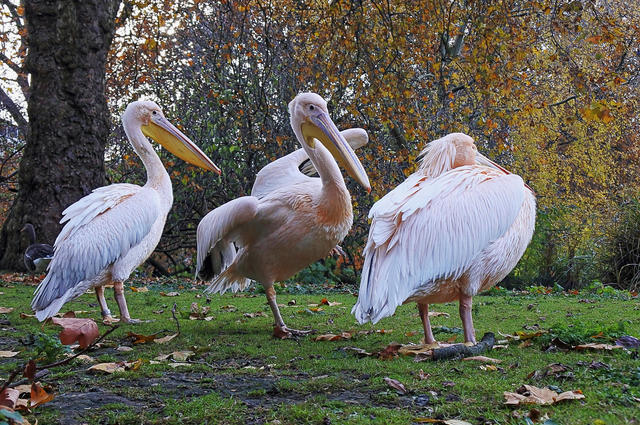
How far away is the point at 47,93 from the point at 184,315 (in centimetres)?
461

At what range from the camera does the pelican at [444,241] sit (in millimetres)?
3521

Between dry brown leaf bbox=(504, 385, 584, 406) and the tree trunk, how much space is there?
706cm

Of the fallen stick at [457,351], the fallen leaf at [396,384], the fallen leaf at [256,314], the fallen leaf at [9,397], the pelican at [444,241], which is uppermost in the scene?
the pelican at [444,241]

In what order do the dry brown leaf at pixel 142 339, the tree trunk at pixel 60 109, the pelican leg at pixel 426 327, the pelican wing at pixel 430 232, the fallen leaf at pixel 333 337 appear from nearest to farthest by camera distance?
the pelican wing at pixel 430 232 < the pelican leg at pixel 426 327 < the dry brown leaf at pixel 142 339 < the fallen leaf at pixel 333 337 < the tree trunk at pixel 60 109

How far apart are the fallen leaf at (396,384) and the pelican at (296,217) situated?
1.73 meters

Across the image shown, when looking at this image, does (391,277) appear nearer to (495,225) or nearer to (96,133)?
(495,225)

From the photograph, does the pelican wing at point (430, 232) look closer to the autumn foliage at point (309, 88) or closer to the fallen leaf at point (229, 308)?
the fallen leaf at point (229, 308)

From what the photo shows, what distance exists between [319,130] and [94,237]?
2.00 metres

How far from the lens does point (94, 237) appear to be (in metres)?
5.05

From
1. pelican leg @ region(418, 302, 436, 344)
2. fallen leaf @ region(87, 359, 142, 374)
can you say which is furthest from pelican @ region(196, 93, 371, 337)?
fallen leaf @ region(87, 359, 142, 374)

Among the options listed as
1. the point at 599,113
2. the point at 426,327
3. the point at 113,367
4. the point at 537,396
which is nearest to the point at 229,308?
the point at 426,327

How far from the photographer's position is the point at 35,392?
2475 millimetres

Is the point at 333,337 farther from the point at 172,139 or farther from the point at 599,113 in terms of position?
the point at 172,139

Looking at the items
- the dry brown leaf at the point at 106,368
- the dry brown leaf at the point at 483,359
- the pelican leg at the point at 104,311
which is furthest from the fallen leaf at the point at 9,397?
the pelican leg at the point at 104,311
